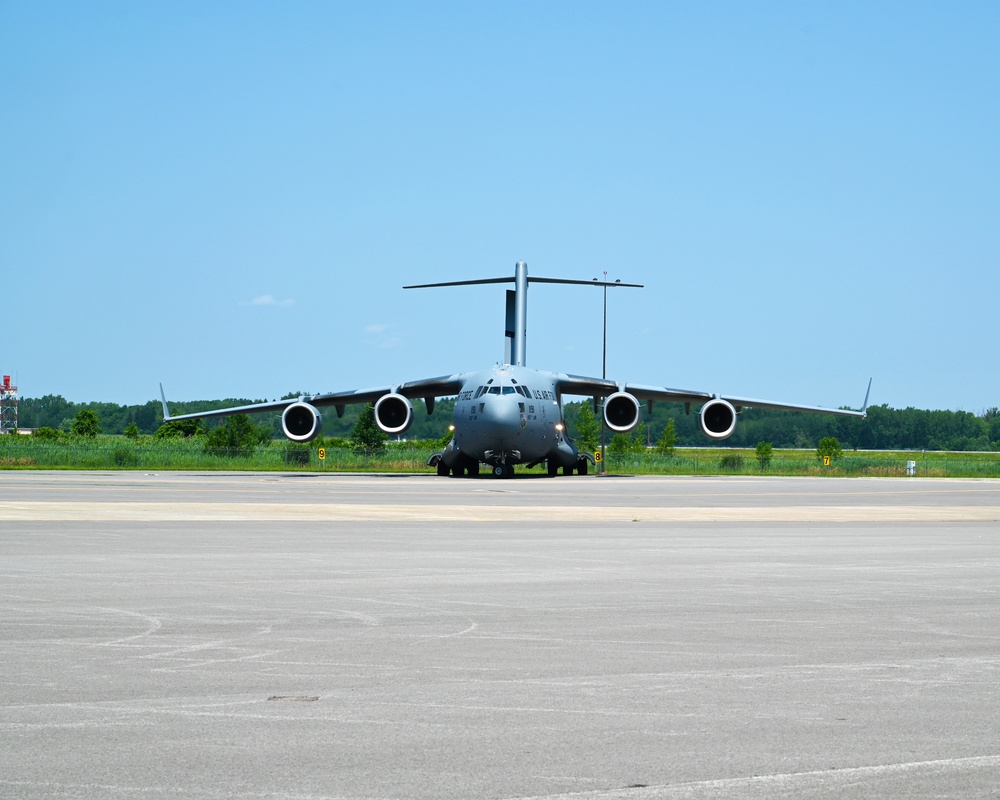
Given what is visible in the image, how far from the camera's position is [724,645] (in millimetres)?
9383

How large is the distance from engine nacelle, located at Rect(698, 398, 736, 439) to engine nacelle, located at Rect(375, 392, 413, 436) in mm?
11929

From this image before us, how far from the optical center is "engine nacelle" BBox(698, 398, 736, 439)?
53.9 meters

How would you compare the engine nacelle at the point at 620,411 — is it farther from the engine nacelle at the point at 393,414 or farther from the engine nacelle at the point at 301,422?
the engine nacelle at the point at 301,422

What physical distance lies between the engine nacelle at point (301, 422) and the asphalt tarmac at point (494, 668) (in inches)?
1319

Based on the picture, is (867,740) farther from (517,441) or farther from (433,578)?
(517,441)

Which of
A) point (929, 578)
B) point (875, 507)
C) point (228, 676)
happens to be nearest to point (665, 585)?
point (929, 578)

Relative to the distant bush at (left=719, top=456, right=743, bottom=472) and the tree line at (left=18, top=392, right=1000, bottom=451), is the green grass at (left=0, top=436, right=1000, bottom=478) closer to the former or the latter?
the distant bush at (left=719, top=456, right=743, bottom=472)

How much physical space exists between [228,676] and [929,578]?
8579 millimetres

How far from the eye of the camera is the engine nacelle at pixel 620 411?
176 ft

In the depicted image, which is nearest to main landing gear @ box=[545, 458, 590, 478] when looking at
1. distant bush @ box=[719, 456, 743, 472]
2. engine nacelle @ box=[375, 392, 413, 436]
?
engine nacelle @ box=[375, 392, 413, 436]

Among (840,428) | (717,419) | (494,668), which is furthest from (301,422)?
(840,428)

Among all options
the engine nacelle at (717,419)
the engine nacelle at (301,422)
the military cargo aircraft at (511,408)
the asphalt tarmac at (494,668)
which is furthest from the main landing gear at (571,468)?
the asphalt tarmac at (494,668)

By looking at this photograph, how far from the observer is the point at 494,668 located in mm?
8391

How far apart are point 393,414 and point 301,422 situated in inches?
145
